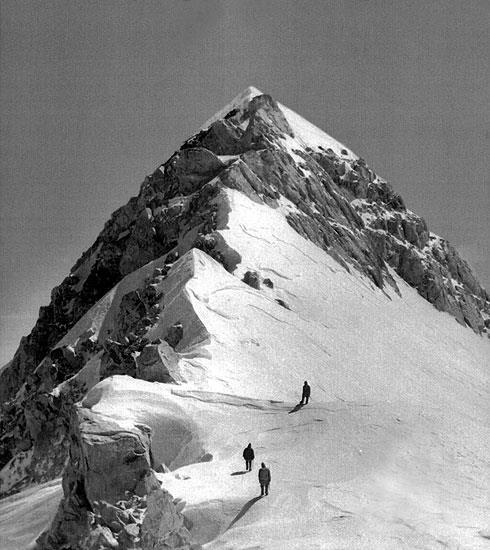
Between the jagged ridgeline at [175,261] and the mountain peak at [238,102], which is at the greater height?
the mountain peak at [238,102]

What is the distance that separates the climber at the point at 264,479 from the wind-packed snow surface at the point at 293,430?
35cm

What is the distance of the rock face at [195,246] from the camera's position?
57.8 meters

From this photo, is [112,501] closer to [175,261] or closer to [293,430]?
[293,430]

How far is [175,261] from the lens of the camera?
64.9 m

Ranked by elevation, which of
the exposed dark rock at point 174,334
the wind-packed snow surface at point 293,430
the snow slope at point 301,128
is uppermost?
the snow slope at point 301,128

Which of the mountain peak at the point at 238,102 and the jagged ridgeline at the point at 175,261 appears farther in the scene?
the mountain peak at the point at 238,102

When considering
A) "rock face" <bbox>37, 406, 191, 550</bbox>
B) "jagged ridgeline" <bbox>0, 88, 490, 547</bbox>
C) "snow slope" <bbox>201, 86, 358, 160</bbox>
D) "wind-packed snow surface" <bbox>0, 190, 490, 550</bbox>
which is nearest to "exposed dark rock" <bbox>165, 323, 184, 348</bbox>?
"jagged ridgeline" <bbox>0, 88, 490, 547</bbox>

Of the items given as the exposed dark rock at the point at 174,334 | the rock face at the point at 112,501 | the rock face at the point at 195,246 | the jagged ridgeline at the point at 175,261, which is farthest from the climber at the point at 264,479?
the exposed dark rock at the point at 174,334

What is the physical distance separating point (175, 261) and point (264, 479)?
4115 centimetres

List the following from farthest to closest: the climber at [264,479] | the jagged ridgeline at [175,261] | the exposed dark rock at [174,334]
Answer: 1. the jagged ridgeline at [175,261]
2. the exposed dark rock at [174,334]
3. the climber at [264,479]

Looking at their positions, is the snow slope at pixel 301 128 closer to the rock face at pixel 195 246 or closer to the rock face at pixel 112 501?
the rock face at pixel 195 246

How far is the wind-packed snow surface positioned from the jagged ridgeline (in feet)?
6.30

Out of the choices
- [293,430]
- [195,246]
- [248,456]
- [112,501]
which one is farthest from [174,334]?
[112,501]

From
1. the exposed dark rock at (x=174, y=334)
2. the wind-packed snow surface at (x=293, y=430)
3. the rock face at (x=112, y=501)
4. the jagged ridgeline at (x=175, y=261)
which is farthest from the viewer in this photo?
the jagged ridgeline at (x=175, y=261)
